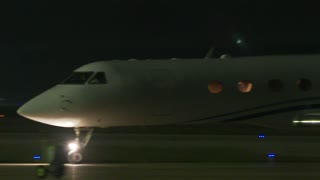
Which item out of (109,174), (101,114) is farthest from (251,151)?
(109,174)

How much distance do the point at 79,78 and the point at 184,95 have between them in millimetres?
2857

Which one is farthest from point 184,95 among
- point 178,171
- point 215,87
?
point 178,171

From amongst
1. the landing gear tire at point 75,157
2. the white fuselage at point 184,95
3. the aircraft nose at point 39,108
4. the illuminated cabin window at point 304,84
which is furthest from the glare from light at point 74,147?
the illuminated cabin window at point 304,84

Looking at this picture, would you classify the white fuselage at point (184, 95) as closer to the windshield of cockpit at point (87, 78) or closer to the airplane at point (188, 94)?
the airplane at point (188, 94)

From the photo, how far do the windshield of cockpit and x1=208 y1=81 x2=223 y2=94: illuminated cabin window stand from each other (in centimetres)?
281

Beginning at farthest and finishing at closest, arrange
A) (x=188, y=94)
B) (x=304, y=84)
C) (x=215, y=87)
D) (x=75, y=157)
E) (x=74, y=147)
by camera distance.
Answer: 1. (x=304, y=84)
2. (x=215, y=87)
3. (x=188, y=94)
4. (x=74, y=147)
5. (x=75, y=157)

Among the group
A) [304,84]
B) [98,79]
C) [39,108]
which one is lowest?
[39,108]

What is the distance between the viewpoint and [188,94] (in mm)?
18531

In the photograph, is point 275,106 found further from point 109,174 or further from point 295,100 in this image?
point 109,174

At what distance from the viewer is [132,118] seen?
18.6 metres

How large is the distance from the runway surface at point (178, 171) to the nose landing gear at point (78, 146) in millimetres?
694

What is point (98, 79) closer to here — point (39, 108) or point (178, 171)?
point (39, 108)

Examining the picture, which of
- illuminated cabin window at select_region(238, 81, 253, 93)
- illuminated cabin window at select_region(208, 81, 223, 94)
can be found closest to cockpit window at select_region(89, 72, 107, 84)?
illuminated cabin window at select_region(208, 81, 223, 94)

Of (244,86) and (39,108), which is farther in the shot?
(244,86)
